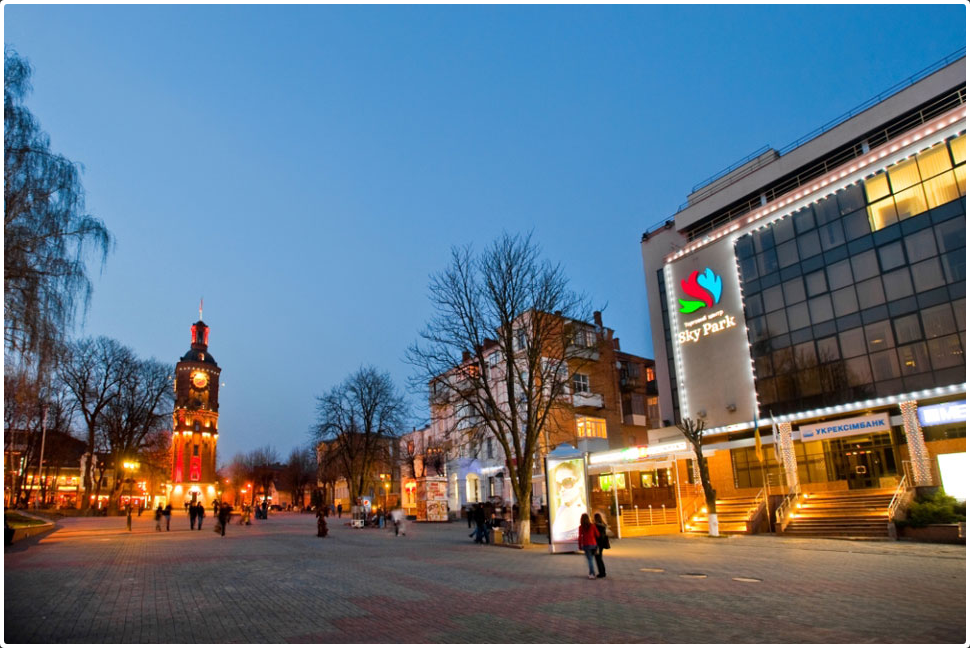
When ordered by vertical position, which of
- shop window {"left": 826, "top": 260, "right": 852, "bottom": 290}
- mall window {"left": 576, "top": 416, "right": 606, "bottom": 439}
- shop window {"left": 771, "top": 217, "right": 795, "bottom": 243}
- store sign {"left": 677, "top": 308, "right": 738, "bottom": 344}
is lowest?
mall window {"left": 576, "top": 416, "right": 606, "bottom": 439}

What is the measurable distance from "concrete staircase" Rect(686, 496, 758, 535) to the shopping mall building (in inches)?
107

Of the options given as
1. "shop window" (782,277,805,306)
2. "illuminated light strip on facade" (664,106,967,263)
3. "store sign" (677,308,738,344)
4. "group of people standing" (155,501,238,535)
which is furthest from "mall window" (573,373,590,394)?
"group of people standing" (155,501,238,535)

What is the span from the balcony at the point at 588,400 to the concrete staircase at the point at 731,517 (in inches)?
745

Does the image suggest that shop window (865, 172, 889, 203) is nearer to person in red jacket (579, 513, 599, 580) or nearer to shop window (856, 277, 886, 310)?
shop window (856, 277, 886, 310)

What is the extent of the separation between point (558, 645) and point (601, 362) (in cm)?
4876

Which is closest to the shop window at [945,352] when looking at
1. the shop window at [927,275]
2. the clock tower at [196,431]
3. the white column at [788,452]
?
the shop window at [927,275]

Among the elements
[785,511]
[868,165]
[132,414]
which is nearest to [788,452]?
[785,511]

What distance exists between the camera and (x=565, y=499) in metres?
23.2

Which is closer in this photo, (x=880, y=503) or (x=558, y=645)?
(x=558, y=645)

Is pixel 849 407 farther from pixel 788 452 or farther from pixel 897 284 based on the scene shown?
pixel 897 284

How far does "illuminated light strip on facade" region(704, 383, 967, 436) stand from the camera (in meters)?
28.6

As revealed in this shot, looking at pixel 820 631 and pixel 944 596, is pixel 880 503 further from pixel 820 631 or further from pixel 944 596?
pixel 820 631

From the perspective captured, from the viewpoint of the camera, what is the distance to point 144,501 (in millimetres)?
113375

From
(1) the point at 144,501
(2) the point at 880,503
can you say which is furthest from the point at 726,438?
(1) the point at 144,501
